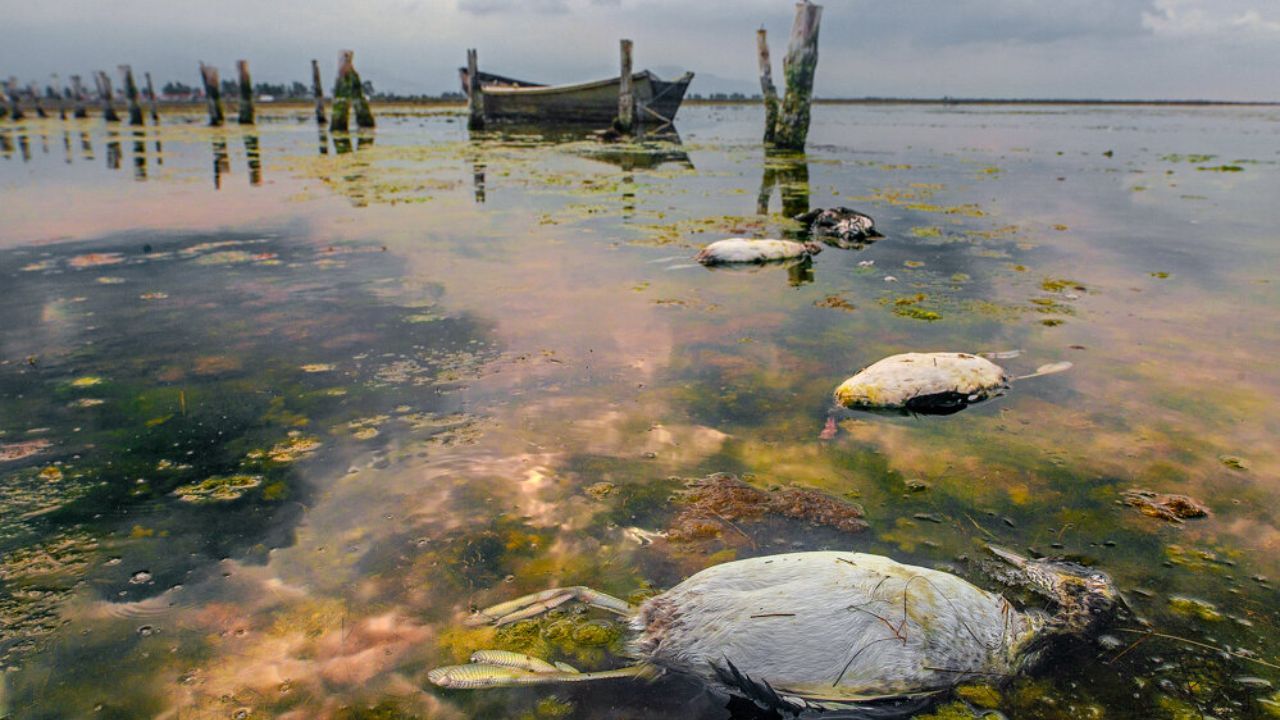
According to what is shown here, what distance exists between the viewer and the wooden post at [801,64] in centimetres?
1841

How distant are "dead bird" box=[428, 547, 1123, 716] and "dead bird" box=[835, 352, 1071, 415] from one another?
1737 mm

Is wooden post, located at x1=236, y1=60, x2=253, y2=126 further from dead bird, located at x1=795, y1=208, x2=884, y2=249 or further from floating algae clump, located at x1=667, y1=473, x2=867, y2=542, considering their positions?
floating algae clump, located at x1=667, y1=473, x2=867, y2=542

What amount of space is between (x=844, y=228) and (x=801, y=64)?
1189cm

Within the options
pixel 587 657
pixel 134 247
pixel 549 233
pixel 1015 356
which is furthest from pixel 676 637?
pixel 134 247

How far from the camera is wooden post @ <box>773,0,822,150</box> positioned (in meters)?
18.4

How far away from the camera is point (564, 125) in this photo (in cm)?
3666

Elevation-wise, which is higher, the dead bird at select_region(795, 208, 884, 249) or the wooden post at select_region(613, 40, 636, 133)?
the wooden post at select_region(613, 40, 636, 133)

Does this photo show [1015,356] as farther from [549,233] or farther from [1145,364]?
[549,233]

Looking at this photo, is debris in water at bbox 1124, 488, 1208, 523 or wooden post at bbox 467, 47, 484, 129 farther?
wooden post at bbox 467, 47, 484, 129

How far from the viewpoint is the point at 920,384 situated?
421 cm

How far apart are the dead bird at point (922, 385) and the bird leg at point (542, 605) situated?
226 cm

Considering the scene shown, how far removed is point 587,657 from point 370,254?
22.0ft

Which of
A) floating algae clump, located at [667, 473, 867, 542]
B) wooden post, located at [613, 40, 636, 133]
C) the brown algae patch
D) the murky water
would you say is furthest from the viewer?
wooden post, located at [613, 40, 636, 133]

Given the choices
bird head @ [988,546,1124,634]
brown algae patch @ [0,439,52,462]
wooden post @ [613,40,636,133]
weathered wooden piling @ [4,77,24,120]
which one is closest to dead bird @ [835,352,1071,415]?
bird head @ [988,546,1124,634]
